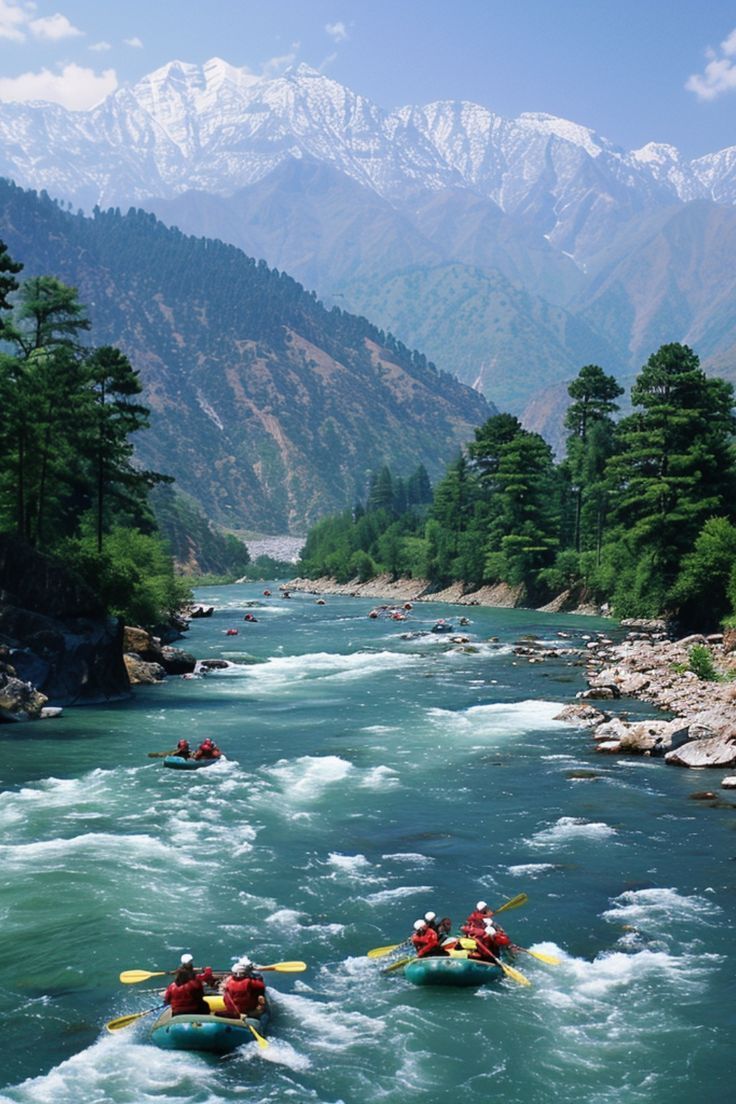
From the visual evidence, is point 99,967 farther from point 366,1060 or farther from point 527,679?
point 527,679

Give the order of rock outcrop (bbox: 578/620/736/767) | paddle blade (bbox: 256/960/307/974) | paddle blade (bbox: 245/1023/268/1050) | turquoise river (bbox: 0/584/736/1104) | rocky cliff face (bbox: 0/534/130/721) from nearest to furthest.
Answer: turquoise river (bbox: 0/584/736/1104) → paddle blade (bbox: 245/1023/268/1050) → paddle blade (bbox: 256/960/307/974) → rock outcrop (bbox: 578/620/736/767) → rocky cliff face (bbox: 0/534/130/721)

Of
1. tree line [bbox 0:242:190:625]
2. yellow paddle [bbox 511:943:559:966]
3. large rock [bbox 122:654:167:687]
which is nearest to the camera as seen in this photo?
yellow paddle [bbox 511:943:559:966]

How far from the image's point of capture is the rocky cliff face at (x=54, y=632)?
4997 cm

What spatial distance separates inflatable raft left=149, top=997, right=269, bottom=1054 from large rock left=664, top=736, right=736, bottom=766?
2250 cm

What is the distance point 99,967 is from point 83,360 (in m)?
57.9

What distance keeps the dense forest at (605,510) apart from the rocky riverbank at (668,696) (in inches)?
251

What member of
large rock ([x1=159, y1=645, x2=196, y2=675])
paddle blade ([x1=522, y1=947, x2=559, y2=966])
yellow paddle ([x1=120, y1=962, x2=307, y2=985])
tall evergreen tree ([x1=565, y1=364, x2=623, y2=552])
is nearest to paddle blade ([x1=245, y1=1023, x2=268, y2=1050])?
yellow paddle ([x1=120, y1=962, x2=307, y2=985])

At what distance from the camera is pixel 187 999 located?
1833 cm

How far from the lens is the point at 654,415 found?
80.7 meters

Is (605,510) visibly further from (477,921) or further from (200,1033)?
(200,1033)

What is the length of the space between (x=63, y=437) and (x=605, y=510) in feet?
209

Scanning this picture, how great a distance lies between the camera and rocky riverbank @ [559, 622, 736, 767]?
125 ft

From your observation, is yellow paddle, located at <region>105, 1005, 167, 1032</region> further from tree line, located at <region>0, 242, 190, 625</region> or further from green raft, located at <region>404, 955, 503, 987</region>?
tree line, located at <region>0, 242, 190, 625</region>

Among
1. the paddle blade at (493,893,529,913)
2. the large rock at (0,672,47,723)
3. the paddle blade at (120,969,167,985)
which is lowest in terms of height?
the paddle blade at (493,893,529,913)
